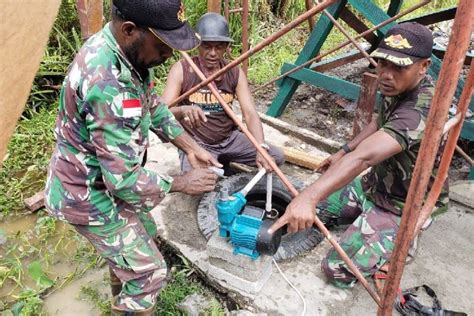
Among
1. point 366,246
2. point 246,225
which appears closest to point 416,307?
point 366,246

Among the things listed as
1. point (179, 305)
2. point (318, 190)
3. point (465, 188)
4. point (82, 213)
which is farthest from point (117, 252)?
point (465, 188)

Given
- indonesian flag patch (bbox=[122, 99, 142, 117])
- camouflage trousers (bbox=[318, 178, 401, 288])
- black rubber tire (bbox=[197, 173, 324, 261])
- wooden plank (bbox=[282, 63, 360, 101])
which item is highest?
indonesian flag patch (bbox=[122, 99, 142, 117])

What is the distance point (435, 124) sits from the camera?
176 centimetres

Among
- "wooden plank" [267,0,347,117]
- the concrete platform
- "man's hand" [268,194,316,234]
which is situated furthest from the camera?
"wooden plank" [267,0,347,117]

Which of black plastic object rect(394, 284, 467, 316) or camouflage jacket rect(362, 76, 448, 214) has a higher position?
camouflage jacket rect(362, 76, 448, 214)

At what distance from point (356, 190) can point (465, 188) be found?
48.3 inches

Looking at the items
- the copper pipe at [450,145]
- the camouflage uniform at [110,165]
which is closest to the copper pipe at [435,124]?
the copper pipe at [450,145]

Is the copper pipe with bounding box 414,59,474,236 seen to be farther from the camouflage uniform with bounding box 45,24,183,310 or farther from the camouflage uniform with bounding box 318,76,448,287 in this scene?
the camouflage uniform with bounding box 45,24,183,310

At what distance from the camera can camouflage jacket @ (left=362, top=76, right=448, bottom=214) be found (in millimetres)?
2639

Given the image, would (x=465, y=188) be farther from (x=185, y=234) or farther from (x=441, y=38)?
(x=441, y=38)

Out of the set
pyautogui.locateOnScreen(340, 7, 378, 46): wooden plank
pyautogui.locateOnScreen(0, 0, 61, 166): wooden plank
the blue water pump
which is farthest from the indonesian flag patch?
pyautogui.locateOnScreen(340, 7, 378, 46): wooden plank

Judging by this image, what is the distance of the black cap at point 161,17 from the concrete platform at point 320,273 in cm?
178

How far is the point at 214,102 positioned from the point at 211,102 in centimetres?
3

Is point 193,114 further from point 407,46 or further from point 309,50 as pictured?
point 309,50
